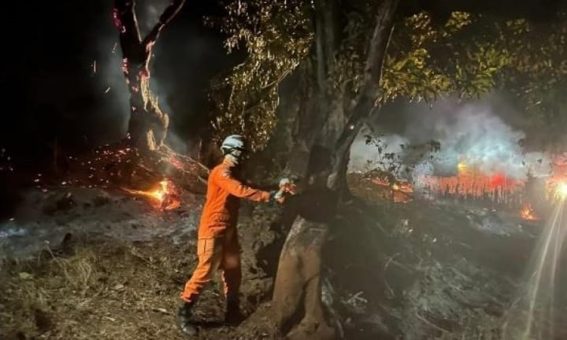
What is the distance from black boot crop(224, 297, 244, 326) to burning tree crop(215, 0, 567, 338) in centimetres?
50

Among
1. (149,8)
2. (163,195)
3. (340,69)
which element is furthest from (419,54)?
(149,8)

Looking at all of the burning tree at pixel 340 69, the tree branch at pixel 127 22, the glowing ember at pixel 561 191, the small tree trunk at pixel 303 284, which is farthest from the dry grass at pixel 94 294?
the glowing ember at pixel 561 191

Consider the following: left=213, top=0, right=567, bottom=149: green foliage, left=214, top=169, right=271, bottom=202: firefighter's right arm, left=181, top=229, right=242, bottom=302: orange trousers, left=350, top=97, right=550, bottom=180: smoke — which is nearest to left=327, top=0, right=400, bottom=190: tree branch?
left=213, top=0, right=567, bottom=149: green foliage

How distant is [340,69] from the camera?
7.16 metres

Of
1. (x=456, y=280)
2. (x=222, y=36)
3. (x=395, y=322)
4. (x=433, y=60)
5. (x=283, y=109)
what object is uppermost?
(x=222, y=36)

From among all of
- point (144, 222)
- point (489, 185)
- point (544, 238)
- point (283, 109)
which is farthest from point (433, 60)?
point (489, 185)

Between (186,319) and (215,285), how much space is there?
4.35ft

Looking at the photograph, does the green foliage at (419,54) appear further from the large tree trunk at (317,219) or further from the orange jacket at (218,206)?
the orange jacket at (218,206)

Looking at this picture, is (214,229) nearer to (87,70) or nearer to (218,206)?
(218,206)

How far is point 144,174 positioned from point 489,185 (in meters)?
18.1

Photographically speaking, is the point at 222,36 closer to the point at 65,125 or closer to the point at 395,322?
the point at 65,125

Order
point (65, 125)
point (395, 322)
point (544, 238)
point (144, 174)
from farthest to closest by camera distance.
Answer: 1. point (65, 125)
2. point (544, 238)
3. point (144, 174)
4. point (395, 322)

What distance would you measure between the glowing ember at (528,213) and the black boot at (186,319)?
1575 centimetres

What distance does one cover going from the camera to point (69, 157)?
539 inches
